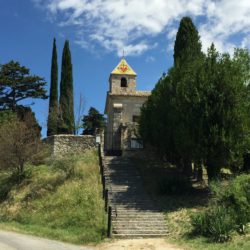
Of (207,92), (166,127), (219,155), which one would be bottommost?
(219,155)

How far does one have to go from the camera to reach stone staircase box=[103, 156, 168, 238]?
19.0 meters

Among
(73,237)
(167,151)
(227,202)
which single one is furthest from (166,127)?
(73,237)

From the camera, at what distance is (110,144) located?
120 feet

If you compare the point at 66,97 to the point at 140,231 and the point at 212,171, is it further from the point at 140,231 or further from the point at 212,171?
the point at 140,231

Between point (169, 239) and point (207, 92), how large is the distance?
8.41m

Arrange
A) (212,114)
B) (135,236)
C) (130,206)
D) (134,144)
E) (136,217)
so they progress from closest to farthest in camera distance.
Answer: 1. (135,236)
2. (136,217)
3. (130,206)
4. (212,114)
5. (134,144)

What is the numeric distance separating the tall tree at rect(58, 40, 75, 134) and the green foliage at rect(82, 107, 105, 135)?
2792 mm

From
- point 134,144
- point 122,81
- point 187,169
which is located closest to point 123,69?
point 122,81

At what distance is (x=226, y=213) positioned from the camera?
56.9 feet

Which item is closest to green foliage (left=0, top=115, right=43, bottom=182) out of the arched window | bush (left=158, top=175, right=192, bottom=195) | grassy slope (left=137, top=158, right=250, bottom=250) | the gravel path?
grassy slope (left=137, top=158, right=250, bottom=250)

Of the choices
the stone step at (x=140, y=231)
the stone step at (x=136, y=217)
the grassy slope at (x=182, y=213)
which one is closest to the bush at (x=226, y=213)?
the grassy slope at (x=182, y=213)

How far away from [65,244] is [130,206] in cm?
508

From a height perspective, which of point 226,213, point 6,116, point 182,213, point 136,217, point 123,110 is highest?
point 123,110

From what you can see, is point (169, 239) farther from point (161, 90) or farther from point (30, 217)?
point (161, 90)
